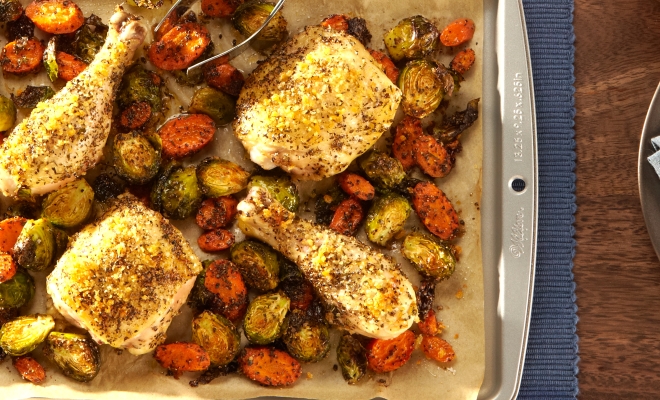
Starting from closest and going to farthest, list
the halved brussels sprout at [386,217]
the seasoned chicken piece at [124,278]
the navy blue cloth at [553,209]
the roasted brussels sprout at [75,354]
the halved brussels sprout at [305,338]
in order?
the seasoned chicken piece at [124,278]
the roasted brussels sprout at [75,354]
the halved brussels sprout at [305,338]
the halved brussels sprout at [386,217]
the navy blue cloth at [553,209]

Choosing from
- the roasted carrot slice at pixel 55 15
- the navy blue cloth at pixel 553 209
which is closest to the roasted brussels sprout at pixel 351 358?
the navy blue cloth at pixel 553 209

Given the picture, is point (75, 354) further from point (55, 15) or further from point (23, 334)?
point (55, 15)

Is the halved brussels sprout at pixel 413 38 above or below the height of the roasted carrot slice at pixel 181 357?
above

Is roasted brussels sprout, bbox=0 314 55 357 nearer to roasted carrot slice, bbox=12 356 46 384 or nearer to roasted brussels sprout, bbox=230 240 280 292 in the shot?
roasted carrot slice, bbox=12 356 46 384

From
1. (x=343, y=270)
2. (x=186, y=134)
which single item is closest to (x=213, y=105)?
(x=186, y=134)

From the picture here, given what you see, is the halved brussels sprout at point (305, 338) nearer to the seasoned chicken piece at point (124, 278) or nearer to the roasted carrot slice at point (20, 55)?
the seasoned chicken piece at point (124, 278)

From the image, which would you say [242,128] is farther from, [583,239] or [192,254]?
[583,239]

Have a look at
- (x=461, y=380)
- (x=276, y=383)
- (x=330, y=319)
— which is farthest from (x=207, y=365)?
(x=461, y=380)
